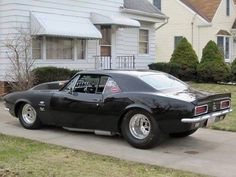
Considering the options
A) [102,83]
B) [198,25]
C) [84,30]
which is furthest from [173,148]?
[198,25]

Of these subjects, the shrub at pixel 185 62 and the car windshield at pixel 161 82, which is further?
the shrub at pixel 185 62

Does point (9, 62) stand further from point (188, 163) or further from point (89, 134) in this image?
point (188, 163)

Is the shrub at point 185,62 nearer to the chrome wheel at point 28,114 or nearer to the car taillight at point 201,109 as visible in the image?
the chrome wheel at point 28,114

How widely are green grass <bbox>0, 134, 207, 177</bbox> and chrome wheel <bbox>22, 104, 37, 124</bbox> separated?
1859 millimetres

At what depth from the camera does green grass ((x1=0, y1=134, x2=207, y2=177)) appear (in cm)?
660

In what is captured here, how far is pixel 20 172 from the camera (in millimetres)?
6562

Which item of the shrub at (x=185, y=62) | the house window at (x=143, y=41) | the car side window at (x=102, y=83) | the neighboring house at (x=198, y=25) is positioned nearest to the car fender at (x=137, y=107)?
the car side window at (x=102, y=83)

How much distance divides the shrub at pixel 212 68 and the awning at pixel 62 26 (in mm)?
5839

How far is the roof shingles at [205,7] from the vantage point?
3047 cm

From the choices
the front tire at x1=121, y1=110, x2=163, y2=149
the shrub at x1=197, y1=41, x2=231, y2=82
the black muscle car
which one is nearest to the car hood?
the black muscle car

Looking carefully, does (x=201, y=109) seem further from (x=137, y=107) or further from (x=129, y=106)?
(x=129, y=106)

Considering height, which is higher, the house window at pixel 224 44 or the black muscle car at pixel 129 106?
the house window at pixel 224 44

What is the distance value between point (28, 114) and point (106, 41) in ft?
35.1

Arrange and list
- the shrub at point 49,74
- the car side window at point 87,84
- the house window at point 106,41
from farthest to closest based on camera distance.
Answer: the house window at point 106,41 → the shrub at point 49,74 → the car side window at point 87,84
